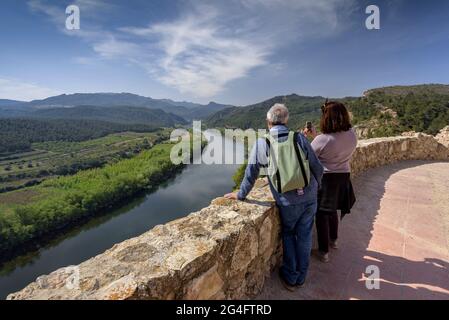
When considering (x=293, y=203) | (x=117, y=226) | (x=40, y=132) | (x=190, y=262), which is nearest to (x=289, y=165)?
(x=293, y=203)

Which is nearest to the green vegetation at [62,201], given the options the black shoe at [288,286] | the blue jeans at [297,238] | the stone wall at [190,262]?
the stone wall at [190,262]

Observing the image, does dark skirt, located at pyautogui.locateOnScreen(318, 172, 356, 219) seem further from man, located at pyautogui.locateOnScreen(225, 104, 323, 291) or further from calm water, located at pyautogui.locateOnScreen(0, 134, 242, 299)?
calm water, located at pyautogui.locateOnScreen(0, 134, 242, 299)

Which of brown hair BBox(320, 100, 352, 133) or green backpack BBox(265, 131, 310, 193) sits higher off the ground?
brown hair BBox(320, 100, 352, 133)

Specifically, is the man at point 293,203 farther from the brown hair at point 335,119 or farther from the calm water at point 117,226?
the calm water at point 117,226

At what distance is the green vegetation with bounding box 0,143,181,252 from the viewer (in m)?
24.5

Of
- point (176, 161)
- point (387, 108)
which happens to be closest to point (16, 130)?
point (176, 161)

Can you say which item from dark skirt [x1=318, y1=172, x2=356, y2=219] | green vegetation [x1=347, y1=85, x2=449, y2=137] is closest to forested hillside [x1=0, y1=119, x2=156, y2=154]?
green vegetation [x1=347, y1=85, x2=449, y2=137]

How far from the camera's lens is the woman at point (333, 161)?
7.88 ft

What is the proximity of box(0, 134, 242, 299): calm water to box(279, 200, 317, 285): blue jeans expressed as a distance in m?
22.9

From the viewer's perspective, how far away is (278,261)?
248 cm

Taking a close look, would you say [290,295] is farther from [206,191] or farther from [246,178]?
[206,191]

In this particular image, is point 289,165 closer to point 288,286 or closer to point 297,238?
point 297,238

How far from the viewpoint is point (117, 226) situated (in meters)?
27.3

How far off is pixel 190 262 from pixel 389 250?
2.32 metres
